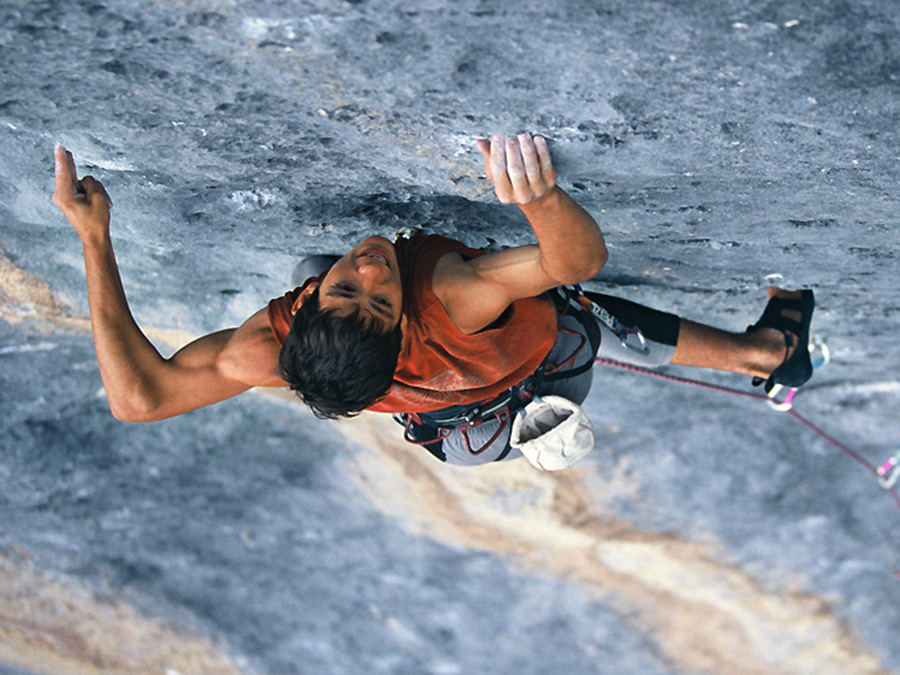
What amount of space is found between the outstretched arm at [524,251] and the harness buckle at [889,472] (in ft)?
6.97

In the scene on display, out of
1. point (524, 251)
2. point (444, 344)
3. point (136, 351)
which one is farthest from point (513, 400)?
point (136, 351)

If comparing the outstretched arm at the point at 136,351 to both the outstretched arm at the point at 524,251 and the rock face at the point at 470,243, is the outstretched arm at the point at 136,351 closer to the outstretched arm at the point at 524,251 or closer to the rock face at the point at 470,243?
the rock face at the point at 470,243

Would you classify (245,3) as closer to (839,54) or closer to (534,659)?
(839,54)

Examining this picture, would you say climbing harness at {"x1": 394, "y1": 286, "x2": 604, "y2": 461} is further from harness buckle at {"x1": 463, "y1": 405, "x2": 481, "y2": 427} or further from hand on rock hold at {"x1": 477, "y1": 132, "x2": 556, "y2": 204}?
hand on rock hold at {"x1": 477, "y1": 132, "x2": 556, "y2": 204}

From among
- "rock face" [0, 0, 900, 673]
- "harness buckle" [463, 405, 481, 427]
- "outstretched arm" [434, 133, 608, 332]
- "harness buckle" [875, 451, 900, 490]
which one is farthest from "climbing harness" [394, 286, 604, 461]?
"harness buckle" [875, 451, 900, 490]

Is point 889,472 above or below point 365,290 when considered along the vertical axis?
below

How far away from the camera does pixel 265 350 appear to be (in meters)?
1.56

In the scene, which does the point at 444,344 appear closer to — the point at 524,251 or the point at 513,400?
the point at 524,251

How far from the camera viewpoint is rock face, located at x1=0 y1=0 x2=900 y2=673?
3.62 feet

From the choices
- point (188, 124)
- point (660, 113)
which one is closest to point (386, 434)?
point (188, 124)

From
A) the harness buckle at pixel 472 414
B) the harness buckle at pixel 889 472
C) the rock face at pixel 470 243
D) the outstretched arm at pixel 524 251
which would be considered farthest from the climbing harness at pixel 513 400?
the harness buckle at pixel 889 472

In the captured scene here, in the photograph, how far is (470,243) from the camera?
193cm

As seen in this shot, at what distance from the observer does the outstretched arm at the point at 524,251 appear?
1256 millimetres

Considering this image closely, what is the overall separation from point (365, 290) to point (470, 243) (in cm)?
64
